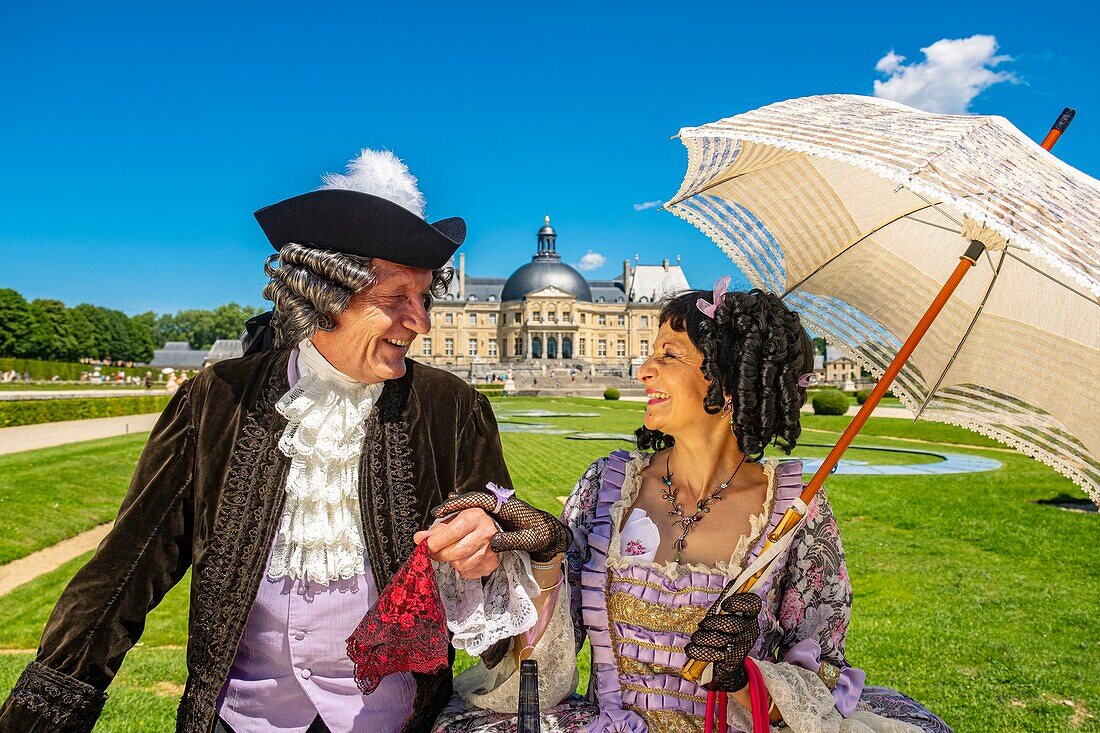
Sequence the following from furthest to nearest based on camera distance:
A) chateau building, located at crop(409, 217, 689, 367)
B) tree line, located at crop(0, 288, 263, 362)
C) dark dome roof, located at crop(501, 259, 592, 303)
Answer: dark dome roof, located at crop(501, 259, 592, 303), chateau building, located at crop(409, 217, 689, 367), tree line, located at crop(0, 288, 263, 362)

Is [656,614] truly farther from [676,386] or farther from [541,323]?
[541,323]

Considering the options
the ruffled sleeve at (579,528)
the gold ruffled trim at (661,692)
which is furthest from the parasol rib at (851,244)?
the gold ruffled trim at (661,692)

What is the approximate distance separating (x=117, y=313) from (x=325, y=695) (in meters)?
70.8

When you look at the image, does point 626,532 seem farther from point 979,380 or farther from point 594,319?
point 594,319

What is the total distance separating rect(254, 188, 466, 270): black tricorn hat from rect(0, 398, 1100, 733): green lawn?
2.43 meters

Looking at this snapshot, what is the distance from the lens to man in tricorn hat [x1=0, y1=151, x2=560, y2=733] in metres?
1.68

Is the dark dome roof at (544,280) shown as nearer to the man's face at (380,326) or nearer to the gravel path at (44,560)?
the gravel path at (44,560)

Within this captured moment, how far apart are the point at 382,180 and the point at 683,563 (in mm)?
1173

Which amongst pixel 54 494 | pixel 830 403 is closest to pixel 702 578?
pixel 54 494

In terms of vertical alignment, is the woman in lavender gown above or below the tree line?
below

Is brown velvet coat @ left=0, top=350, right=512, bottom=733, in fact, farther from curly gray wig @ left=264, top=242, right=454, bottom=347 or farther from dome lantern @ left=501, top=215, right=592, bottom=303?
dome lantern @ left=501, top=215, right=592, bottom=303

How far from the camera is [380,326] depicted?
5.69 feet

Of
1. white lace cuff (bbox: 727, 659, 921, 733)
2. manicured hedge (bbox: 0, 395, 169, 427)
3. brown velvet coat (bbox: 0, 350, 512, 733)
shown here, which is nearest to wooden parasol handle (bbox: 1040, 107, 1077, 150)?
white lace cuff (bbox: 727, 659, 921, 733)

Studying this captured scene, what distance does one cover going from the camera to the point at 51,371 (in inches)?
1559
